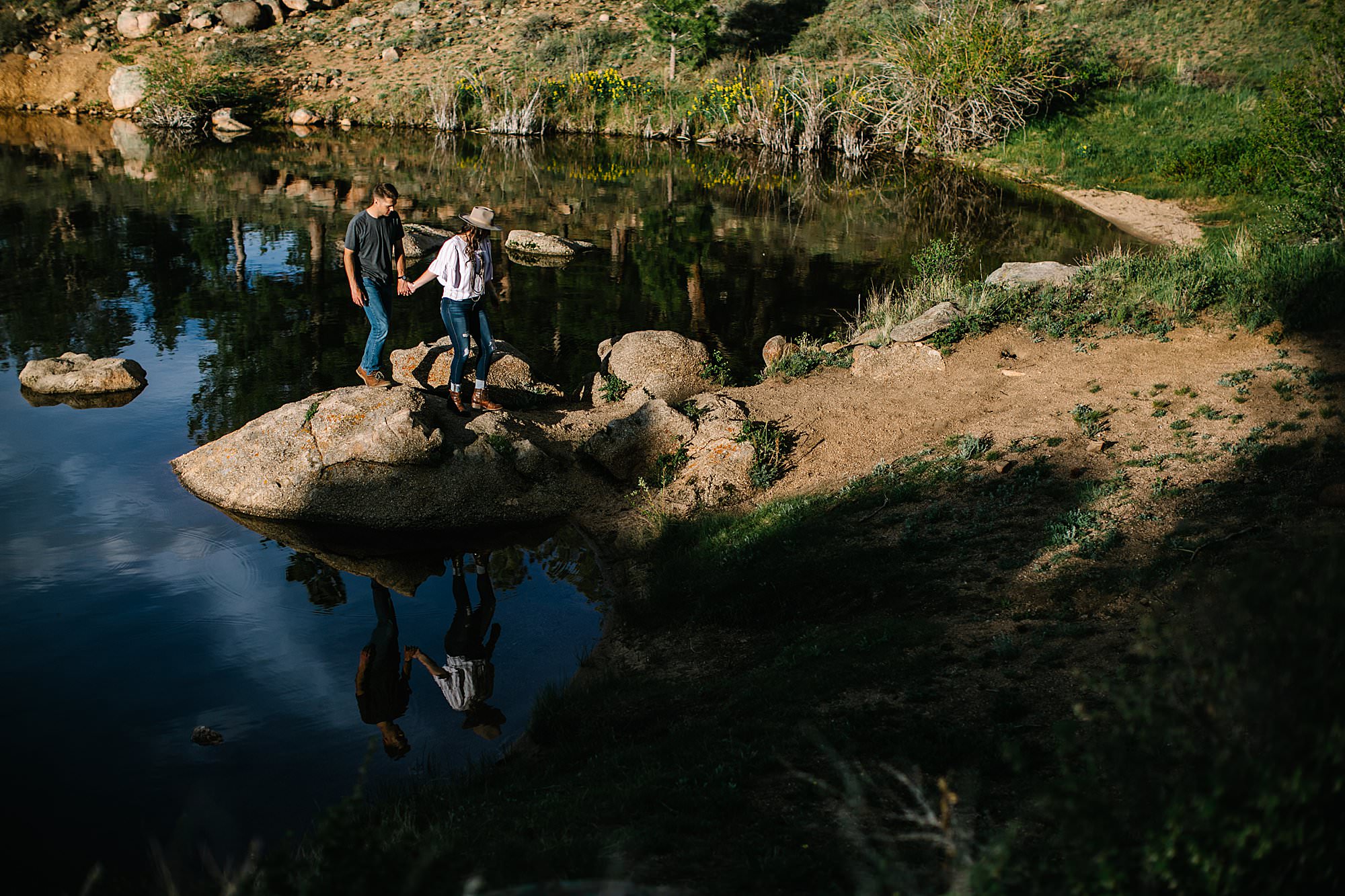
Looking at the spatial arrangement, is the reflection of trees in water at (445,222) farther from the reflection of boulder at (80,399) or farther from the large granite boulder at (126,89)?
the large granite boulder at (126,89)

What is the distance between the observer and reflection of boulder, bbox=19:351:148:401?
12.8 m

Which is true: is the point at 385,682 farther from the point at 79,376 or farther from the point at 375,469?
the point at 79,376

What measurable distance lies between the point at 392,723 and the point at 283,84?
37.4m

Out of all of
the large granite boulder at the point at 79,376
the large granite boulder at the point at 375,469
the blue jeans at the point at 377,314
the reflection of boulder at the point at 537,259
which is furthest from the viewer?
the reflection of boulder at the point at 537,259

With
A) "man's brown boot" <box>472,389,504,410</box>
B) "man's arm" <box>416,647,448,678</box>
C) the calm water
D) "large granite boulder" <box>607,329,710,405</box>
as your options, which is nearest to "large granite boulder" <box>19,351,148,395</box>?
the calm water

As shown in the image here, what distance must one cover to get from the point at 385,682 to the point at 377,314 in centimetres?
489

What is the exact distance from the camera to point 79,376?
12.9 m

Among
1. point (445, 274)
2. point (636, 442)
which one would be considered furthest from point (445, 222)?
point (636, 442)

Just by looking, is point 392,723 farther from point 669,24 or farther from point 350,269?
point 669,24

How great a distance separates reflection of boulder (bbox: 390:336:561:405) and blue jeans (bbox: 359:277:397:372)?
836 millimetres

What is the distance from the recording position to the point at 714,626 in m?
8.03

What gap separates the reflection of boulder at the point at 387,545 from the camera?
9.25 m

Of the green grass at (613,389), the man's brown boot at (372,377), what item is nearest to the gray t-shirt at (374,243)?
the man's brown boot at (372,377)

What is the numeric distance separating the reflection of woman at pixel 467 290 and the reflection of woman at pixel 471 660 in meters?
2.75
